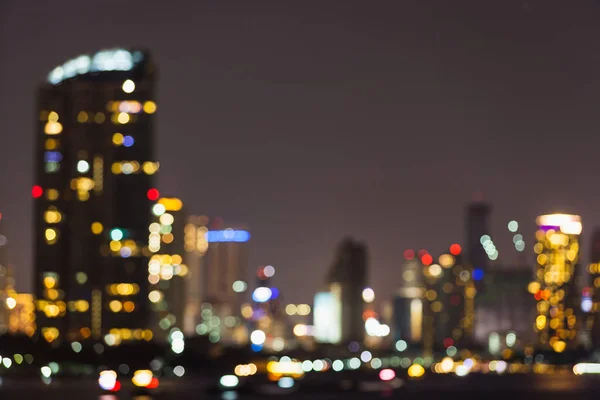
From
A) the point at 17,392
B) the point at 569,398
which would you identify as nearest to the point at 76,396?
the point at 17,392

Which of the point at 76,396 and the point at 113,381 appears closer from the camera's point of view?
the point at 76,396

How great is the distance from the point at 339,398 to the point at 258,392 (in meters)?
11.0

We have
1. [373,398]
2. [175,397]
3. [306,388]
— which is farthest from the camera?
[306,388]

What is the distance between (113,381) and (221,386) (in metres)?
13.0

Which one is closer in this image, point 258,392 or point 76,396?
Result: point 76,396

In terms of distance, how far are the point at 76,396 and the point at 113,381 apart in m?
16.3

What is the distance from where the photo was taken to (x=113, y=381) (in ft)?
577

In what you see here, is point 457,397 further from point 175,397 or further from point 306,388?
point 175,397

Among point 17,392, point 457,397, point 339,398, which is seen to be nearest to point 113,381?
point 17,392

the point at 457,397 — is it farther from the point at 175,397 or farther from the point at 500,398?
the point at 175,397

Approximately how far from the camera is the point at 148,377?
6471 inches

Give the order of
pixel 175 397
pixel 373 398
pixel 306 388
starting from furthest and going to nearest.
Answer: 1. pixel 306 388
2. pixel 373 398
3. pixel 175 397

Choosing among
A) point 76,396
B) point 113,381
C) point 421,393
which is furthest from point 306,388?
point 76,396

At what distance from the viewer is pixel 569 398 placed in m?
182
